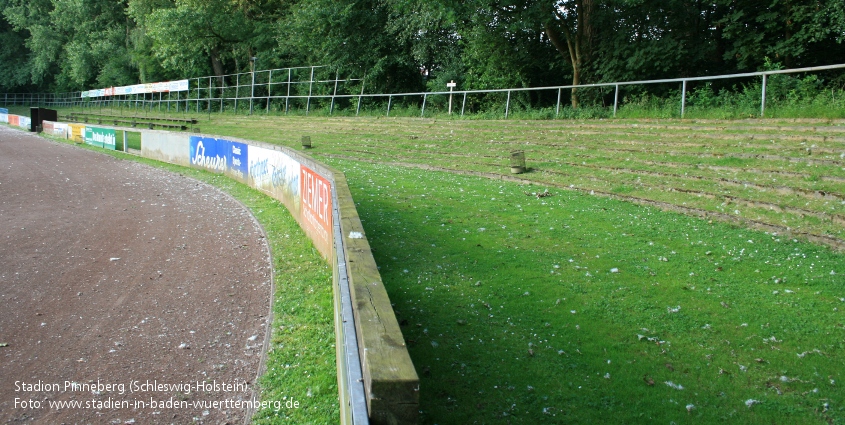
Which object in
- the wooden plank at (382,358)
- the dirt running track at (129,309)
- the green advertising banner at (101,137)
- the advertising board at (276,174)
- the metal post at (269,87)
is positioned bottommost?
the dirt running track at (129,309)

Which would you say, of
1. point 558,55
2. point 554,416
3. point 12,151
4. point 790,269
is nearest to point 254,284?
point 554,416

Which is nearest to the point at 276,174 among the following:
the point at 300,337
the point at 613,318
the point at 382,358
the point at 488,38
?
the point at 300,337

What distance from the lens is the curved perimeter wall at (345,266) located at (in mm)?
2783

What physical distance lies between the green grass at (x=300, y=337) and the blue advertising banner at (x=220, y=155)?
684 cm

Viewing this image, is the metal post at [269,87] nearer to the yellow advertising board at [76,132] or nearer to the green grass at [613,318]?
the yellow advertising board at [76,132]

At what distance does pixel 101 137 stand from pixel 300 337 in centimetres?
2738

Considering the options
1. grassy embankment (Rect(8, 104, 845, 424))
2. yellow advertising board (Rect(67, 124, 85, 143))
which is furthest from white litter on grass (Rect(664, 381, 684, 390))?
yellow advertising board (Rect(67, 124, 85, 143))

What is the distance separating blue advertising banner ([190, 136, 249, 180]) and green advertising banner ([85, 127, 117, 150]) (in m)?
9.35

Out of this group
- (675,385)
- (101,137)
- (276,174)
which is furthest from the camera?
(101,137)

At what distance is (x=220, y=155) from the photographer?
18641mm

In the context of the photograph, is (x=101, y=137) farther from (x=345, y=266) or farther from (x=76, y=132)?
(x=345, y=266)

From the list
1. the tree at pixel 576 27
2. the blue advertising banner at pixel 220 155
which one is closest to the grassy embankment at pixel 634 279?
the blue advertising banner at pixel 220 155

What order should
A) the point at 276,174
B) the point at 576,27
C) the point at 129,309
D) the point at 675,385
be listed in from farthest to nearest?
the point at 576,27 → the point at 276,174 → the point at 129,309 → the point at 675,385

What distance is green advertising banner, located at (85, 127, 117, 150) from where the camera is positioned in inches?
1094
